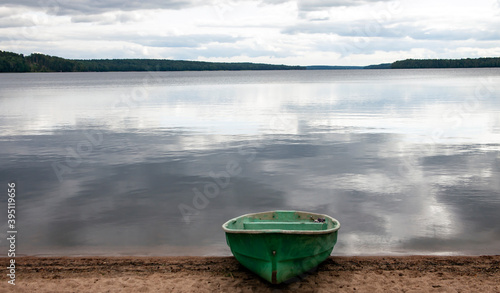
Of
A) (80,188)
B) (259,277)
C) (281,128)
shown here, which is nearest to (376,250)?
(259,277)

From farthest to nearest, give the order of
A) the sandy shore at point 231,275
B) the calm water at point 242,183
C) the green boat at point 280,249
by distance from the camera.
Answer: the calm water at point 242,183
the sandy shore at point 231,275
the green boat at point 280,249

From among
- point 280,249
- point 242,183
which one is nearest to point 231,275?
point 280,249

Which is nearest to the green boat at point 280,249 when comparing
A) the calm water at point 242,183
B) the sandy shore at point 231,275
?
the sandy shore at point 231,275

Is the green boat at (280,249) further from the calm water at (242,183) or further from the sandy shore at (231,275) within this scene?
the calm water at (242,183)

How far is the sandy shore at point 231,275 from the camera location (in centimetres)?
1002

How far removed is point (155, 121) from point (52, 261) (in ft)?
95.3

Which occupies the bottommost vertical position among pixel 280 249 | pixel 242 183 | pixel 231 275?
pixel 231 275

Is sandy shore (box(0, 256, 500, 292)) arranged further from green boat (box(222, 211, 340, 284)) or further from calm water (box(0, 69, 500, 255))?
calm water (box(0, 69, 500, 255))

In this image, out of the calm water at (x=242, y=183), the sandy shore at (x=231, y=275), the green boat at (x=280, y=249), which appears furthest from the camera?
the calm water at (x=242, y=183)

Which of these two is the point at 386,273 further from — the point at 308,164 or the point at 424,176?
the point at 308,164

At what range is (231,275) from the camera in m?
10.7

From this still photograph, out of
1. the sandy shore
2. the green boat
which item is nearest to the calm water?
the sandy shore

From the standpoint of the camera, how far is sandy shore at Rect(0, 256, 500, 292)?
10023 millimetres

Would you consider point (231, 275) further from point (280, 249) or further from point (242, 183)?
point (242, 183)
